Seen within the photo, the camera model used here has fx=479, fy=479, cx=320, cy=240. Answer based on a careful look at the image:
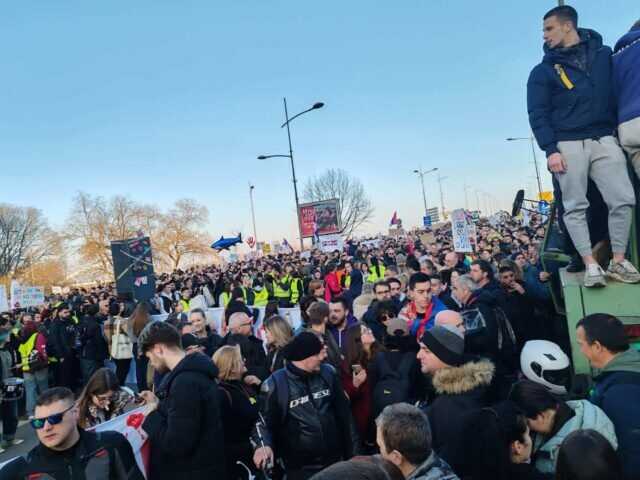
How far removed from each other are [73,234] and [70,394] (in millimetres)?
68603

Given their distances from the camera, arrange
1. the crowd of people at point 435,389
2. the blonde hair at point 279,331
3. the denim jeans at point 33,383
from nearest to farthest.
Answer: the crowd of people at point 435,389 < the blonde hair at point 279,331 < the denim jeans at point 33,383

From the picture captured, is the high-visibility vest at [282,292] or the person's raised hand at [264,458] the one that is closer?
the person's raised hand at [264,458]

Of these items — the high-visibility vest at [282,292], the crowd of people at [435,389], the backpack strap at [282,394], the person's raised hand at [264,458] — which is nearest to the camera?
the crowd of people at [435,389]

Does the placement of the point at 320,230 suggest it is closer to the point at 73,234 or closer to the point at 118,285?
the point at 118,285

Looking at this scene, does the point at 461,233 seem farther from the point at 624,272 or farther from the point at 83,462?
the point at 83,462

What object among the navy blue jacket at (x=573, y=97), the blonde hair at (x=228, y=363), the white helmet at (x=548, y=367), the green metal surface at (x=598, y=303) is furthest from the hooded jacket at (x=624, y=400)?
the blonde hair at (x=228, y=363)

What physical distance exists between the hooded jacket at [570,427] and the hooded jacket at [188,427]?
2094 millimetres

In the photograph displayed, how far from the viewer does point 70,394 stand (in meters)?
2.94

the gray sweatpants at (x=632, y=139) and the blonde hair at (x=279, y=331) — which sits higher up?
the gray sweatpants at (x=632, y=139)

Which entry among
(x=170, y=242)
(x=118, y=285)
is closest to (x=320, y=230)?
(x=118, y=285)

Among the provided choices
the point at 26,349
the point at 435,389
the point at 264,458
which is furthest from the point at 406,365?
the point at 26,349

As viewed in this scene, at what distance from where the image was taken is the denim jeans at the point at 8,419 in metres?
8.10

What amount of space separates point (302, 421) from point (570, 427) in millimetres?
1761

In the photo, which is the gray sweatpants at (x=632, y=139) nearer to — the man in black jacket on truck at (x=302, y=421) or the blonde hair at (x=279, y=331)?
the man in black jacket on truck at (x=302, y=421)
